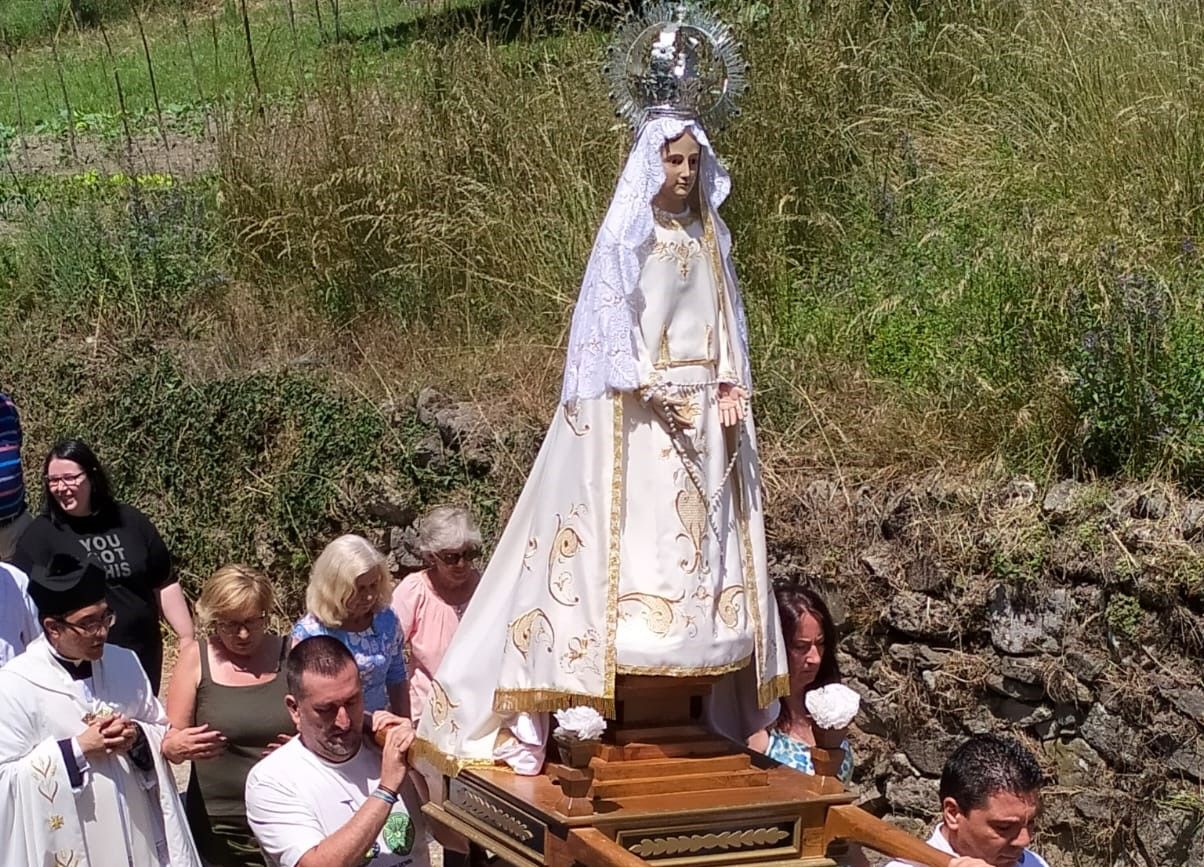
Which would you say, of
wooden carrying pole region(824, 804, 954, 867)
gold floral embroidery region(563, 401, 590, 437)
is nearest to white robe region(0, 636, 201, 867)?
gold floral embroidery region(563, 401, 590, 437)

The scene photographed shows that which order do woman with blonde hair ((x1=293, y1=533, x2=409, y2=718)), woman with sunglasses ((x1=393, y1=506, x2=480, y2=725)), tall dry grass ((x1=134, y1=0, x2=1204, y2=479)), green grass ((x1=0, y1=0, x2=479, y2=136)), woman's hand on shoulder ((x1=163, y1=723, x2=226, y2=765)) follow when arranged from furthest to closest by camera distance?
green grass ((x1=0, y1=0, x2=479, y2=136)) < tall dry grass ((x1=134, y1=0, x2=1204, y2=479)) < woman with sunglasses ((x1=393, y1=506, x2=480, y2=725)) < woman with blonde hair ((x1=293, y1=533, x2=409, y2=718)) < woman's hand on shoulder ((x1=163, y1=723, x2=226, y2=765))

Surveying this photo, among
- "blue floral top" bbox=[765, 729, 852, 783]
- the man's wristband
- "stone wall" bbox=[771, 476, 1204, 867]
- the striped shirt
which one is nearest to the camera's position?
the man's wristband

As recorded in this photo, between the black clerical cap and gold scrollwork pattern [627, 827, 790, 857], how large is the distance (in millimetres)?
1398

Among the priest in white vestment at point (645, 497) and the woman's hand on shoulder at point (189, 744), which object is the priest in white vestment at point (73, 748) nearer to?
the woman's hand on shoulder at point (189, 744)

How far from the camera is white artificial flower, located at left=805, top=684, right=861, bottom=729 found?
4.09 metres

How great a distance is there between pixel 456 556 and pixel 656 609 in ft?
4.34

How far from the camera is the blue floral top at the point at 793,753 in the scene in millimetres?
4289

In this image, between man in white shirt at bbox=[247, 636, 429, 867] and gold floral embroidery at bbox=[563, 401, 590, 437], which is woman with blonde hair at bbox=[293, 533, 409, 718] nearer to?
man in white shirt at bbox=[247, 636, 429, 867]

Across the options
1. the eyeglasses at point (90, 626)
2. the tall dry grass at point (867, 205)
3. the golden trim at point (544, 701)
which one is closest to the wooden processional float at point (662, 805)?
the golden trim at point (544, 701)

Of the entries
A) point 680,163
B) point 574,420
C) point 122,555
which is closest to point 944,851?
point 574,420

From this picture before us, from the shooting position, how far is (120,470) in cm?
846

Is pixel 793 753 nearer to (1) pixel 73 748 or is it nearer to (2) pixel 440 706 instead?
(2) pixel 440 706

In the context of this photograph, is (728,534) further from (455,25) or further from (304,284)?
(455,25)

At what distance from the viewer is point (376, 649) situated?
15.6 ft
